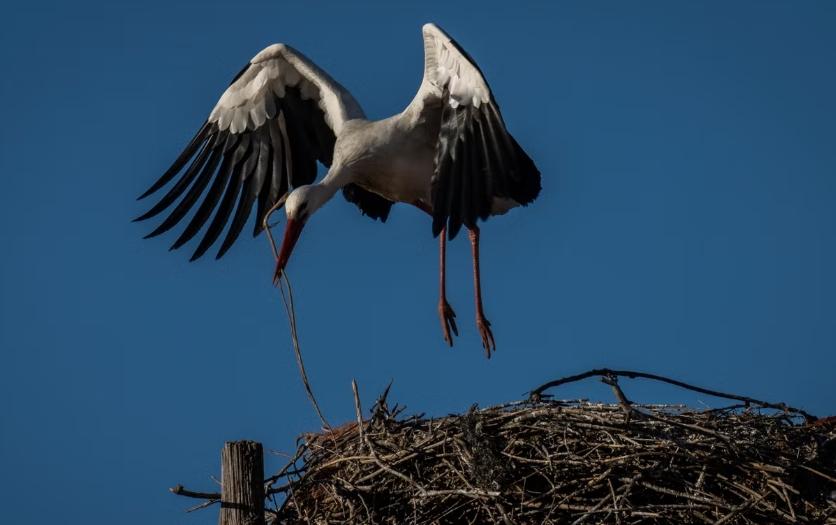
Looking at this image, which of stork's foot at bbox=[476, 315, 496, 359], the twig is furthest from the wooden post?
stork's foot at bbox=[476, 315, 496, 359]

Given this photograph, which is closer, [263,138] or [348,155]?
[348,155]

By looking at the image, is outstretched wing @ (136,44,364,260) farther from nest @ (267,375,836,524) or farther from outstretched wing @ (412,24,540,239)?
nest @ (267,375,836,524)

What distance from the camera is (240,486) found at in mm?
4340

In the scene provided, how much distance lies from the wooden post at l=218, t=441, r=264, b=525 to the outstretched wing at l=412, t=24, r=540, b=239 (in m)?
1.77

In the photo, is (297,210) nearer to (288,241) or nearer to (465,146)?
(288,241)

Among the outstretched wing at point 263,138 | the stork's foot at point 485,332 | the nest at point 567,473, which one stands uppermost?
the outstretched wing at point 263,138

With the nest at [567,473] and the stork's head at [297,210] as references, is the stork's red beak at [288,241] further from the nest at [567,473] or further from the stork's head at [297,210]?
the nest at [567,473]

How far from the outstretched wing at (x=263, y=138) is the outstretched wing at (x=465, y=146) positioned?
3.37 ft

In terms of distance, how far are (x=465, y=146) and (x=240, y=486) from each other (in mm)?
2383

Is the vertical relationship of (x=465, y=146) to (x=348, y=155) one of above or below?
below

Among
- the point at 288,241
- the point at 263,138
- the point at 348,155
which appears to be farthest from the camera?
the point at 263,138

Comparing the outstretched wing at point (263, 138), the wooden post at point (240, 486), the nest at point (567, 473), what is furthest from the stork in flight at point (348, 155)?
the wooden post at point (240, 486)

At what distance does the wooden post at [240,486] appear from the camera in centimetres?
433

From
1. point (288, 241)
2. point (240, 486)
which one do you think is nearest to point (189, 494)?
point (240, 486)
